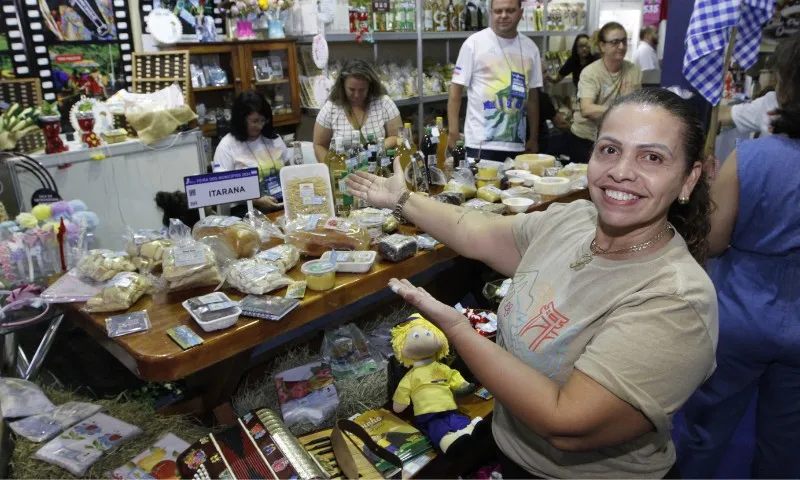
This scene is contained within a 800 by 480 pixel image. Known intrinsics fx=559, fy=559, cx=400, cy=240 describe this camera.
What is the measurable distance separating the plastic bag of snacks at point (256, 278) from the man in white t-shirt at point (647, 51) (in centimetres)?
678

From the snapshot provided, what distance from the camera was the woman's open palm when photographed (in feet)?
6.12

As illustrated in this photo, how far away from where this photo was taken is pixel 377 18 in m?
5.09

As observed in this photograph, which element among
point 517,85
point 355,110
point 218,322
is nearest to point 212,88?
point 355,110

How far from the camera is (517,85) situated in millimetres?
3762

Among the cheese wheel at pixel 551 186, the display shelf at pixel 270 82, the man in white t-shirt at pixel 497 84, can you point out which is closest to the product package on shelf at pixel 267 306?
the cheese wheel at pixel 551 186

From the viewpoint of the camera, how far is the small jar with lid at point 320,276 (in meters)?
1.59

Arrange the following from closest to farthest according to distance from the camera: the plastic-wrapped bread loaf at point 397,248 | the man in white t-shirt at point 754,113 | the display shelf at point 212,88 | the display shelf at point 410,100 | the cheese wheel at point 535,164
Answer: the plastic-wrapped bread loaf at point 397,248, the cheese wheel at point 535,164, the man in white t-shirt at point 754,113, the display shelf at point 212,88, the display shelf at point 410,100

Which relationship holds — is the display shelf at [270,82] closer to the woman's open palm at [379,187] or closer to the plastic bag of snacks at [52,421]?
the woman's open palm at [379,187]

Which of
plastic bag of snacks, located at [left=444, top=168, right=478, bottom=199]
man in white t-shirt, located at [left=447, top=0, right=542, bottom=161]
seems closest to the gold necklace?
plastic bag of snacks, located at [left=444, top=168, right=478, bottom=199]

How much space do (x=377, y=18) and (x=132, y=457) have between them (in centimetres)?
443

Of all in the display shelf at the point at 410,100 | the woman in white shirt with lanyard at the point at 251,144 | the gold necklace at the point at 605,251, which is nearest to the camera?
the gold necklace at the point at 605,251

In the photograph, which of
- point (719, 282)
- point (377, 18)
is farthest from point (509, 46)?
point (719, 282)

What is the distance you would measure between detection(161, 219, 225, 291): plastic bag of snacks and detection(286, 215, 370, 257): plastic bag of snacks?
295 mm

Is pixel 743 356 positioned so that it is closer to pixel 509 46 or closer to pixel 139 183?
pixel 509 46
